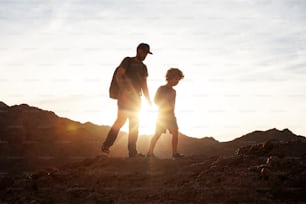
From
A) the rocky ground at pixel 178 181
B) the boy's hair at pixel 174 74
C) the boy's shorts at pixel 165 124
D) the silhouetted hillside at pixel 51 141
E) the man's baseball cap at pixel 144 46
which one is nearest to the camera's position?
the rocky ground at pixel 178 181

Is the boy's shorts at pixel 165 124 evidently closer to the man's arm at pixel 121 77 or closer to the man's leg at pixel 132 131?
the man's leg at pixel 132 131

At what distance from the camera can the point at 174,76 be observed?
34.9 ft

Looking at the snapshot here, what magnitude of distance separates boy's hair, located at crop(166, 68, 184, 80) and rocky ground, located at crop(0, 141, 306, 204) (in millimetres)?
1856

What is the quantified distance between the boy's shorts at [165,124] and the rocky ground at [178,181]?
1.34 meters

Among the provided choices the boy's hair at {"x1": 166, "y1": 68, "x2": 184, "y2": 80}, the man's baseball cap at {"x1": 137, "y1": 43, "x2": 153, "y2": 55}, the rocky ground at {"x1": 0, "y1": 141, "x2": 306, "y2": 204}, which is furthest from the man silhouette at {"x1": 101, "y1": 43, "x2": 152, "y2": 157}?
the rocky ground at {"x1": 0, "y1": 141, "x2": 306, "y2": 204}

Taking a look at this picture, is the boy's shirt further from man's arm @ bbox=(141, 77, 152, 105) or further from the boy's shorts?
man's arm @ bbox=(141, 77, 152, 105)

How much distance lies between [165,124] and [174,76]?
3.02 ft

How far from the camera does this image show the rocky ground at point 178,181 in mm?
7156

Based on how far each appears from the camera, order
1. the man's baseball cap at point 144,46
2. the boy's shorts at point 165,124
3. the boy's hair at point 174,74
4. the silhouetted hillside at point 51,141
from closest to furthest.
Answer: the man's baseball cap at point 144,46 → the boy's hair at point 174,74 → the boy's shorts at point 165,124 → the silhouetted hillside at point 51,141

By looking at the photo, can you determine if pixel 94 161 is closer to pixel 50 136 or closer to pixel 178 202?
pixel 178 202

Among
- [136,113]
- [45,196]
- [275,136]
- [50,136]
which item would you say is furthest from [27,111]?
[45,196]

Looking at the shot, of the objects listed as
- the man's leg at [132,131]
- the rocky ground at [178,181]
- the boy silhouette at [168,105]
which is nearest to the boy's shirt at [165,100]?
the boy silhouette at [168,105]

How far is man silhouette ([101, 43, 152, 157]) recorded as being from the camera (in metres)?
10.0

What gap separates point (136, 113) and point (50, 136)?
1846 cm
